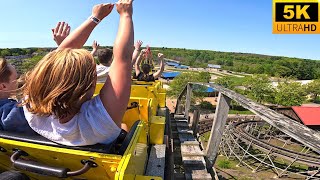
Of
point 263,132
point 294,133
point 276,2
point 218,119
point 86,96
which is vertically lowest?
point 263,132

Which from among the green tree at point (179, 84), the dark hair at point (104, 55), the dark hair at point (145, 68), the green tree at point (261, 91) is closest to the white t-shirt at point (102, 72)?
the dark hair at point (104, 55)

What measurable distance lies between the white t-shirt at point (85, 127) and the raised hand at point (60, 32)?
1.06 metres

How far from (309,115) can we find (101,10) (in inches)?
1270

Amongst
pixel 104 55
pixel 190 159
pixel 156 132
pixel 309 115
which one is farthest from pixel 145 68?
pixel 309 115

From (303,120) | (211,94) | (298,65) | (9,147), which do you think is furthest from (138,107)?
(298,65)

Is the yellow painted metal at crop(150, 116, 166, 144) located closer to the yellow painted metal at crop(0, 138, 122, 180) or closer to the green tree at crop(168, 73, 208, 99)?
the yellow painted metal at crop(0, 138, 122, 180)

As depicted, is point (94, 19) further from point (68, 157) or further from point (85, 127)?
point (68, 157)

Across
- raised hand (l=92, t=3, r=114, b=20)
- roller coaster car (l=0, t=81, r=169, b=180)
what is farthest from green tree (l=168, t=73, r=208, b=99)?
roller coaster car (l=0, t=81, r=169, b=180)

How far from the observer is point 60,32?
2.57m

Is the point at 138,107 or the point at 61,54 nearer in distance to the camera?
the point at 61,54

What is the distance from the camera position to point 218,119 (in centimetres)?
332

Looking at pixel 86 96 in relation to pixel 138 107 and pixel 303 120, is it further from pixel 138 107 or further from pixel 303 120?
pixel 303 120

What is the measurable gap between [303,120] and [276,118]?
3041cm

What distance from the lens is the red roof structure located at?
1101 inches
